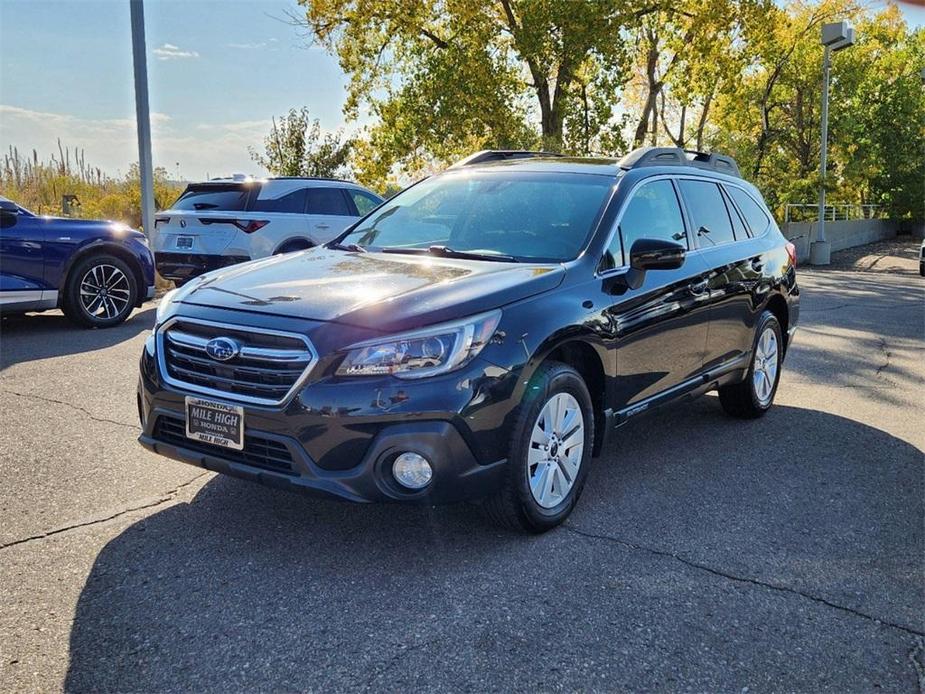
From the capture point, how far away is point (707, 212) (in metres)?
5.51

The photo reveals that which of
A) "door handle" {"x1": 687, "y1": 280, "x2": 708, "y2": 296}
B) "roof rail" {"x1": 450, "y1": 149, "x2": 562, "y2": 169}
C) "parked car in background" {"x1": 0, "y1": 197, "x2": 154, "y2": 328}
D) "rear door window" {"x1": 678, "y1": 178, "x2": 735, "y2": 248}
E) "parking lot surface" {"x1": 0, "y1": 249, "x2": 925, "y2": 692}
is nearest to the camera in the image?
"parking lot surface" {"x1": 0, "y1": 249, "x2": 925, "y2": 692}

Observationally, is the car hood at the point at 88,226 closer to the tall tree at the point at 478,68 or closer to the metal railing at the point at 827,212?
the tall tree at the point at 478,68

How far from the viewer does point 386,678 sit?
272cm

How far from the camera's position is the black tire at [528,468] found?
3602mm

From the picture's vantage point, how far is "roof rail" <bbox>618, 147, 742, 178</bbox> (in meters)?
5.06

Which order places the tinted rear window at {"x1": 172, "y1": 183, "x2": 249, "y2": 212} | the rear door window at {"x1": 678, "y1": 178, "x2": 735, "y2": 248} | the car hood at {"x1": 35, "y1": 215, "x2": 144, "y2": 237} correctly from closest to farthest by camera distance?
the rear door window at {"x1": 678, "y1": 178, "x2": 735, "y2": 248} → the car hood at {"x1": 35, "y1": 215, "x2": 144, "y2": 237} → the tinted rear window at {"x1": 172, "y1": 183, "x2": 249, "y2": 212}

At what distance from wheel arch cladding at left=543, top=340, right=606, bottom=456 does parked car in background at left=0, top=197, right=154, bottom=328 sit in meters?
6.70

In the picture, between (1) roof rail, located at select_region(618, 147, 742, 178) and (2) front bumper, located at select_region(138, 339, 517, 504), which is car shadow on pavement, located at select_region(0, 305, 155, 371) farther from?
(1) roof rail, located at select_region(618, 147, 742, 178)

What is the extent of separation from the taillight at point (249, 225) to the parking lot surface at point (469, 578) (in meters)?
5.37

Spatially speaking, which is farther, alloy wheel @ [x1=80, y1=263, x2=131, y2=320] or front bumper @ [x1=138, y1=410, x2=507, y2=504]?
alloy wheel @ [x1=80, y1=263, x2=131, y2=320]

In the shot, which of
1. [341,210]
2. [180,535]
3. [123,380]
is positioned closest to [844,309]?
[341,210]

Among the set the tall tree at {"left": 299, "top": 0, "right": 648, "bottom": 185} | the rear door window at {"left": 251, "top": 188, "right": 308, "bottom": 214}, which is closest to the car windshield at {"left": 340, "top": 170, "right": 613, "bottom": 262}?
the rear door window at {"left": 251, "top": 188, "right": 308, "bottom": 214}

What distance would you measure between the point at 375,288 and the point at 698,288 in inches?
85.4

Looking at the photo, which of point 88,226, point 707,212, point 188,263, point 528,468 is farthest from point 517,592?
point 188,263
